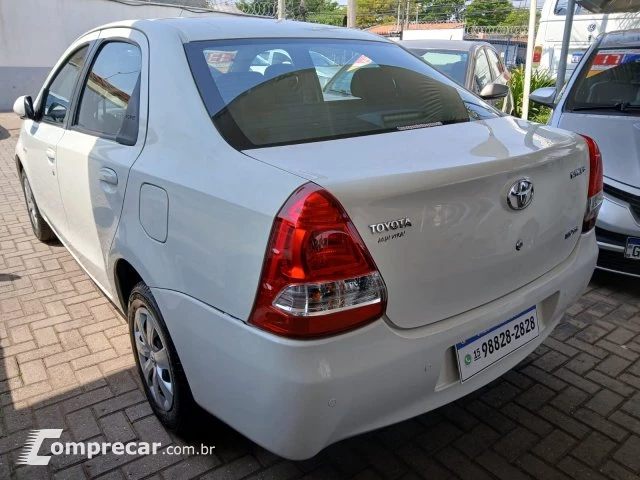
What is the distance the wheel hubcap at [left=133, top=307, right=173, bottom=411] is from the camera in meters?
2.25

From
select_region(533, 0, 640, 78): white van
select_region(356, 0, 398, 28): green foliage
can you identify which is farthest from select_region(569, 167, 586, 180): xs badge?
select_region(356, 0, 398, 28): green foliage

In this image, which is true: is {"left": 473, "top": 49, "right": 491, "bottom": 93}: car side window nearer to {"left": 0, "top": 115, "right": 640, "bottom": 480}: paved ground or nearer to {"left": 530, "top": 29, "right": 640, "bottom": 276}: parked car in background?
{"left": 530, "top": 29, "right": 640, "bottom": 276}: parked car in background

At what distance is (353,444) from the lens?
7.59 feet

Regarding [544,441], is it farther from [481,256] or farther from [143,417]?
[143,417]

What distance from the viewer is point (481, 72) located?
22.9 ft

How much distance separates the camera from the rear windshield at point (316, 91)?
2.03 m

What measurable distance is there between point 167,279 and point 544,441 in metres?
Answer: 1.66

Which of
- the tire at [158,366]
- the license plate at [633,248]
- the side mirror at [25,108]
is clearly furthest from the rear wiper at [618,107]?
Answer: the side mirror at [25,108]

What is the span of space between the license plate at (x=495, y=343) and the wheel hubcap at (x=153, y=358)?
110 centimetres

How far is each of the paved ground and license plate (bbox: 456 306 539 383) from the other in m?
0.49

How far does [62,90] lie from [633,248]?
365 cm

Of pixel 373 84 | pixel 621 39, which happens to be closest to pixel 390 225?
pixel 373 84

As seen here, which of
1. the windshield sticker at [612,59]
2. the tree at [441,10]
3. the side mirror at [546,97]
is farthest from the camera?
the tree at [441,10]

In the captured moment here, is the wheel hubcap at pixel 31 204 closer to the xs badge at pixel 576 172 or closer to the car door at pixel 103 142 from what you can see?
the car door at pixel 103 142
